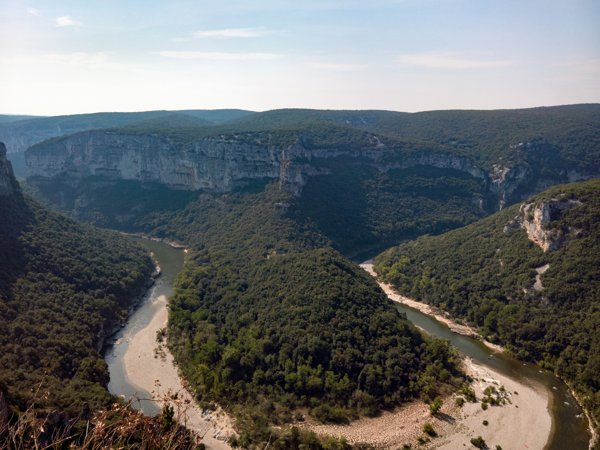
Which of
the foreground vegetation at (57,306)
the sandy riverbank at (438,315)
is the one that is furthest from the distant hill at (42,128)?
the sandy riverbank at (438,315)

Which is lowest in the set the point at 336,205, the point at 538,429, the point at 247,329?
the point at 538,429

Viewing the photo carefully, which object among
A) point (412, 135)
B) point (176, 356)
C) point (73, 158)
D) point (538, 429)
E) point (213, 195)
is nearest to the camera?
point (538, 429)

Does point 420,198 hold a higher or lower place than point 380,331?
higher

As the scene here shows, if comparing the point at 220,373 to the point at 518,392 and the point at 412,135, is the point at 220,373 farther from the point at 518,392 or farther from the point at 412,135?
the point at 412,135

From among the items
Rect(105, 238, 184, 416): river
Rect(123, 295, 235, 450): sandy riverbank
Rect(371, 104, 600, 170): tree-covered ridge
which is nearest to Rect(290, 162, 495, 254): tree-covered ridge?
Rect(371, 104, 600, 170): tree-covered ridge

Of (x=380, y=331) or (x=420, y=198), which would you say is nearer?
(x=380, y=331)

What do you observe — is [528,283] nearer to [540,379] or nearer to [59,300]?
[540,379]

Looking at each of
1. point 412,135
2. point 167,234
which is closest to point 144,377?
point 167,234

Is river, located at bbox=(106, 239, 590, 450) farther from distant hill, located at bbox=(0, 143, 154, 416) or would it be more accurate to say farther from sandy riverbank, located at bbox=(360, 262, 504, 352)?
distant hill, located at bbox=(0, 143, 154, 416)
